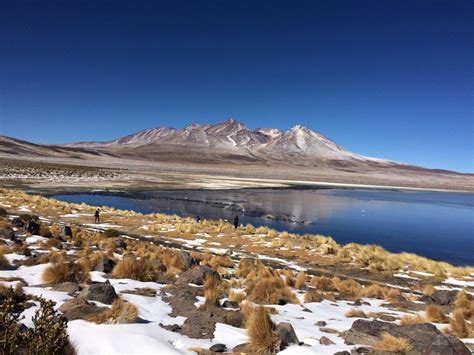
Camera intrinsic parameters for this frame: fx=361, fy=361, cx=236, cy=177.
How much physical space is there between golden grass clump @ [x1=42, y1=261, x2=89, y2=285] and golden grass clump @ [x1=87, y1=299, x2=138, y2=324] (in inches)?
86.0

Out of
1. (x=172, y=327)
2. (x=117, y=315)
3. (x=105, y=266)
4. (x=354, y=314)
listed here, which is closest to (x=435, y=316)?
(x=354, y=314)

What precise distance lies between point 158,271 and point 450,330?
677 cm

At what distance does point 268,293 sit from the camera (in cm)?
841

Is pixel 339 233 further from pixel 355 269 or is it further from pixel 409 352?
pixel 409 352

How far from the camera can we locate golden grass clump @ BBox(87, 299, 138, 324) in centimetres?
509

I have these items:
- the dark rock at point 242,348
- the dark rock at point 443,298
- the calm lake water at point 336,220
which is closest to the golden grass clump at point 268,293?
the dark rock at point 242,348

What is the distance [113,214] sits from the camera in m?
26.7

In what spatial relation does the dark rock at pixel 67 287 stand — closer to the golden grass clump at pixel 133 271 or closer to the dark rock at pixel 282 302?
the golden grass clump at pixel 133 271

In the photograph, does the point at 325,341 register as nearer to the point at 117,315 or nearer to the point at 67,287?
the point at 117,315

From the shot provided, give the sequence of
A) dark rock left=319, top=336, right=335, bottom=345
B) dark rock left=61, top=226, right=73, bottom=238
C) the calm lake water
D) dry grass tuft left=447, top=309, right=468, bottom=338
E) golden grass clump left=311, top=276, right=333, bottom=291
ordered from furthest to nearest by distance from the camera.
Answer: the calm lake water, dark rock left=61, top=226, right=73, bottom=238, golden grass clump left=311, top=276, right=333, bottom=291, dry grass tuft left=447, top=309, right=468, bottom=338, dark rock left=319, top=336, right=335, bottom=345

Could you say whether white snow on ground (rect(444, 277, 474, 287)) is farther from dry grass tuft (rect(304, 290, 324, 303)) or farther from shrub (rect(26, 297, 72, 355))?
shrub (rect(26, 297, 72, 355))

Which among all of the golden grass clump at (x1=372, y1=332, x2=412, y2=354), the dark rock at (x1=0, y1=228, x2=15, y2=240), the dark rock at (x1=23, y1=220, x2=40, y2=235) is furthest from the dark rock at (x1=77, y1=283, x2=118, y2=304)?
the dark rock at (x1=23, y1=220, x2=40, y2=235)

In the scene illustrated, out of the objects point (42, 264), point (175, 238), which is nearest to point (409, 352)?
point (42, 264)

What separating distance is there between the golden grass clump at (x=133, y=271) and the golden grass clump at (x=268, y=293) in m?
2.47
